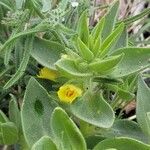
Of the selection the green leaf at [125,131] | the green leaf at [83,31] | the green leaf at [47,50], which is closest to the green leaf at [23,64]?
the green leaf at [47,50]

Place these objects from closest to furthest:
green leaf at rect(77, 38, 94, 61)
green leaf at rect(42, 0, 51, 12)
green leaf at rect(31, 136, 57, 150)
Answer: green leaf at rect(31, 136, 57, 150) < green leaf at rect(77, 38, 94, 61) < green leaf at rect(42, 0, 51, 12)

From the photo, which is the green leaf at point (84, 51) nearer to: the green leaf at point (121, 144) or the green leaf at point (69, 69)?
the green leaf at point (69, 69)

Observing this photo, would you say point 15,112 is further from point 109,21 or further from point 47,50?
point 109,21

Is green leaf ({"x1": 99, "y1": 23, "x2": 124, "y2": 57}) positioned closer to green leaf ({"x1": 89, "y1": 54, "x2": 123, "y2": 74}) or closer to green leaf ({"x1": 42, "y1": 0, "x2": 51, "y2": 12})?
green leaf ({"x1": 89, "y1": 54, "x2": 123, "y2": 74})

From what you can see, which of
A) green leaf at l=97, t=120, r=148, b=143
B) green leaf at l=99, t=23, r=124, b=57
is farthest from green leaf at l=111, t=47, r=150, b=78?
green leaf at l=97, t=120, r=148, b=143

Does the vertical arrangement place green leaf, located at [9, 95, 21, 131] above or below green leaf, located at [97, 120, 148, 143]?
above

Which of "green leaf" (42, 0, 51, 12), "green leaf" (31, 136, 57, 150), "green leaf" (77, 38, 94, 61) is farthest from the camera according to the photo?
"green leaf" (42, 0, 51, 12)
